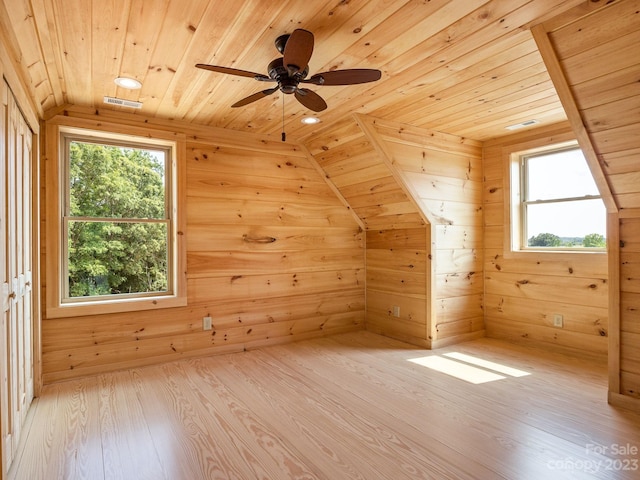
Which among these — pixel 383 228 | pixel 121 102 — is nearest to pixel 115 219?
pixel 121 102

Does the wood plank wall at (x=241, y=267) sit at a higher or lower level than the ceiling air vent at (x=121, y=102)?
lower

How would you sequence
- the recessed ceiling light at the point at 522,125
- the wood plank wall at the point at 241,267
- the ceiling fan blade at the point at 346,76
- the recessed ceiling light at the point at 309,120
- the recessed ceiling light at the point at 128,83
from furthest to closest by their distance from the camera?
the recessed ceiling light at the point at 522,125 < the recessed ceiling light at the point at 309,120 < the wood plank wall at the point at 241,267 < the recessed ceiling light at the point at 128,83 < the ceiling fan blade at the point at 346,76

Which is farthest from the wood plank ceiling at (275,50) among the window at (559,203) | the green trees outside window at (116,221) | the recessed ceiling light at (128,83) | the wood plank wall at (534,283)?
the wood plank wall at (534,283)

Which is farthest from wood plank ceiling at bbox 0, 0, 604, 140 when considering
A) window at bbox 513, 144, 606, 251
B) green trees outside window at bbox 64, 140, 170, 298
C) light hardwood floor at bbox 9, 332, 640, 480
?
light hardwood floor at bbox 9, 332, 640, 480

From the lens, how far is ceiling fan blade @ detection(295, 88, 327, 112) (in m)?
→ 2.22

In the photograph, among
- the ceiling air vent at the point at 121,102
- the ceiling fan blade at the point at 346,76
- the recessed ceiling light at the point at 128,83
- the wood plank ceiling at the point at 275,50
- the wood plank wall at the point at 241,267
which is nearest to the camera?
the wood plank ceiling at the point at 275,50

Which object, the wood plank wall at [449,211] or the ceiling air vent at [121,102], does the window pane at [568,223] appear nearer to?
the wood plank wall at [449,211]

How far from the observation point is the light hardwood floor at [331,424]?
6.03 feet

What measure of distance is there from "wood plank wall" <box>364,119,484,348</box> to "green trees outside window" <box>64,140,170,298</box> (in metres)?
2.25

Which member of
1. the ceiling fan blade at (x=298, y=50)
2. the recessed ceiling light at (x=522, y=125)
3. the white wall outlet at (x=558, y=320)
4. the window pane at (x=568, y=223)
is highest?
the recessed ceiling light at (x=522, y=125)

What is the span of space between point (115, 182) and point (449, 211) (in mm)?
3287

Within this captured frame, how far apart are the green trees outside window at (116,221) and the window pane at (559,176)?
3763 millimetres

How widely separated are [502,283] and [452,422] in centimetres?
231

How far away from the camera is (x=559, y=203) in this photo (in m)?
3.71
